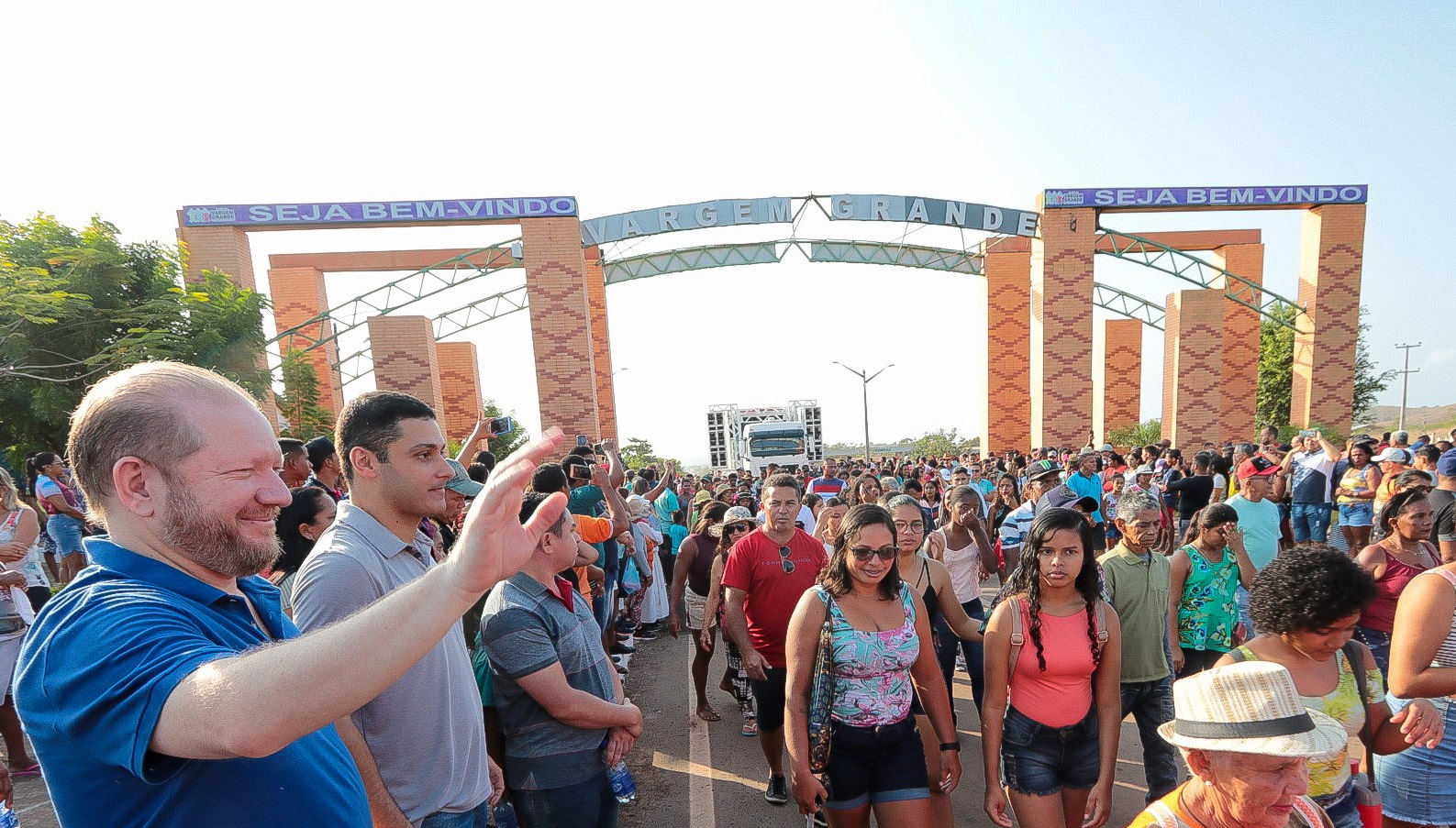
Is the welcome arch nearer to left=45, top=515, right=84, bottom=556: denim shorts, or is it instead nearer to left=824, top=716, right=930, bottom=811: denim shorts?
left=45, top=515, right=84, bottom=556: denim shorts

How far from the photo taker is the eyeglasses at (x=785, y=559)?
412 cm

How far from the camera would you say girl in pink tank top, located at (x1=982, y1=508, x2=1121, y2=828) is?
288 centimetres

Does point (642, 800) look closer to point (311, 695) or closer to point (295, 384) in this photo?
point (311, 695)

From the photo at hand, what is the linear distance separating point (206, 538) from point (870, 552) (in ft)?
7.78

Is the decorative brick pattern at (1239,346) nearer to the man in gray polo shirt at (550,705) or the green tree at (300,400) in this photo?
the man in gray polo shirt at (550,705)

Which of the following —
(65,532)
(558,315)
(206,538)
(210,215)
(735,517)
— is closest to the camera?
(206,538)

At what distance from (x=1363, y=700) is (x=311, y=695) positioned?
3.43m

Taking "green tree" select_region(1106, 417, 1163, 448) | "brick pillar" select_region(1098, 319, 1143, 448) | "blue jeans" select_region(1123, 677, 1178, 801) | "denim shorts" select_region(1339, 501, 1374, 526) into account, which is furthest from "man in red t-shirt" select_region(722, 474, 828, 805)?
"brick pillar" select_region(1098, 319, 1143, 448)

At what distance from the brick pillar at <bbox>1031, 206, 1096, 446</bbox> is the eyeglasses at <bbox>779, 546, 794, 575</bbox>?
709 inches

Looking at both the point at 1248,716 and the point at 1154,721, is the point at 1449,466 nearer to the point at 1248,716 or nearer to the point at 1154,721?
the point at 1154,721

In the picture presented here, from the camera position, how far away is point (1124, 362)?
22.7 m

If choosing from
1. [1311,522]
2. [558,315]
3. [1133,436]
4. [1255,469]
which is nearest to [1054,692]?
[1255,469]

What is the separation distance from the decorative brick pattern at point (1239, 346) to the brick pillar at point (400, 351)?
2416 cm

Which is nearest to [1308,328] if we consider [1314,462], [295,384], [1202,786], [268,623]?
[1314,462]
